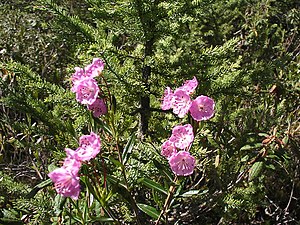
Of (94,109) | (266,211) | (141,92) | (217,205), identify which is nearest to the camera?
(94,109)

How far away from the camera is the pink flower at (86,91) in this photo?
53.4 inches

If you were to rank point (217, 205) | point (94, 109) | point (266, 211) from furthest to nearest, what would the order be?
1. point (266, 211)
2. point (217, 205)
3. point (94, 109)

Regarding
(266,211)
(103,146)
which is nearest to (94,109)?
(103,146)

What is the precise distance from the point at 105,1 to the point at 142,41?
23cm

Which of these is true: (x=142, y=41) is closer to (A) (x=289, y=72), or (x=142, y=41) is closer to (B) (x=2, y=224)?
(B) (x=2, y=224)

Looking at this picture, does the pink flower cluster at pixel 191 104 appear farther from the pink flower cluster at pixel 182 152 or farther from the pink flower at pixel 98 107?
the pink flower at pixel 98 107

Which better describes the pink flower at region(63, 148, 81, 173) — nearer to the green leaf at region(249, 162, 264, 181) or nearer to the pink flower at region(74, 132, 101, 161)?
the pink flower at region(74, 132, 101, 161)

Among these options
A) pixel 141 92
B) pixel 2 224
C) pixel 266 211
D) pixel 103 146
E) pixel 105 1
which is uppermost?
pixel 105 1

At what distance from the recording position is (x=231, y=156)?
7.48 ft

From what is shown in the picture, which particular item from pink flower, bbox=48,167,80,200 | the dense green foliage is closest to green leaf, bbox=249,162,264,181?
the dense green foliage

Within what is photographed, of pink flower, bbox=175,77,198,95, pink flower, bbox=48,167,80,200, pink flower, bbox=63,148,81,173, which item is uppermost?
pink flower, bbox=175,77,198,95

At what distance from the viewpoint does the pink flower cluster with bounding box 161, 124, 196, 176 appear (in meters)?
1.36

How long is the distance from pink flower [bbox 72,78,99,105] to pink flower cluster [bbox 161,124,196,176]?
0.25m

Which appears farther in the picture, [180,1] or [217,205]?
[217,205]
